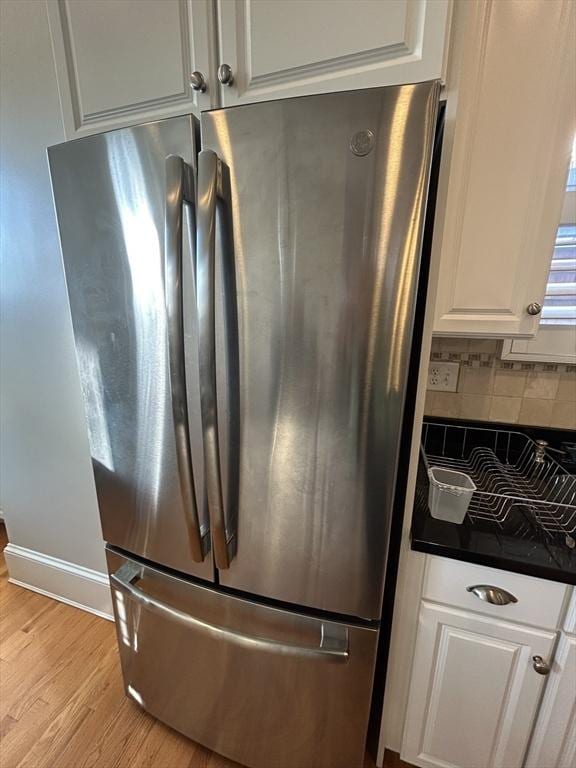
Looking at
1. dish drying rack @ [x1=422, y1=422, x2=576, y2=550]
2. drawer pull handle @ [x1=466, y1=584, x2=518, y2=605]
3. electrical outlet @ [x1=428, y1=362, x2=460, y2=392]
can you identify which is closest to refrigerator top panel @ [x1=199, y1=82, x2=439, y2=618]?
drawer pull handle @ [x1=466, y1=584, x2=518, y2=605]

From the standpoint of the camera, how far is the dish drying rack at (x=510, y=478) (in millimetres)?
889

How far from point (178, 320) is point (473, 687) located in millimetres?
1169

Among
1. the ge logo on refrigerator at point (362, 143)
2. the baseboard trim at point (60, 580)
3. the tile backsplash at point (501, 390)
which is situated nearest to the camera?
the ge logo on refrigerator at point (362, 143)

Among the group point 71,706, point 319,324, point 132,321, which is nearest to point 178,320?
point 132,321

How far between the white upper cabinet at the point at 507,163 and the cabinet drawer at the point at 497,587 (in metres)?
0.60

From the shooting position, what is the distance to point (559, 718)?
0.83m

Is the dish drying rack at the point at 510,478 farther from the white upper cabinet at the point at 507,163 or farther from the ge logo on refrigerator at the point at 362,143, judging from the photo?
the ge logo on refrigerator at the point at 362,143

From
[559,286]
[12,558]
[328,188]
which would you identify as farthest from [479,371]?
[12,558]

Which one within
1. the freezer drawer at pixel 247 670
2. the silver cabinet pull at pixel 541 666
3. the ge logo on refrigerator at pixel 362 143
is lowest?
the freezer drawer at pixel 247 670

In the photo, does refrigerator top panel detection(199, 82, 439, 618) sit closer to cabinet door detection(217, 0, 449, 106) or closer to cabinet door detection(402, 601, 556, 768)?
cabinet door detection(217, 0, 449, 106)

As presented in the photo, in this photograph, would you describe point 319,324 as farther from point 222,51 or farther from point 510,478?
point 510,478

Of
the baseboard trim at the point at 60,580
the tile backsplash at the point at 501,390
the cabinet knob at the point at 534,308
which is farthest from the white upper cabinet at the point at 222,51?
the baseboard trim at the point at 60,580

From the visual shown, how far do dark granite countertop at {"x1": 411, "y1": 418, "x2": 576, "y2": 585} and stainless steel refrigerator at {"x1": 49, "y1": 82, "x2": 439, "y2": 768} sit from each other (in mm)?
172

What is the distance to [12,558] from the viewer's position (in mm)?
1758
